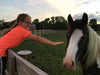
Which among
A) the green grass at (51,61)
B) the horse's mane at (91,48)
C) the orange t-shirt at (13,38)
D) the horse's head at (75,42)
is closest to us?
the horse's head at (75,42)

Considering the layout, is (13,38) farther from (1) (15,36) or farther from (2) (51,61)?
(2) (51,61)

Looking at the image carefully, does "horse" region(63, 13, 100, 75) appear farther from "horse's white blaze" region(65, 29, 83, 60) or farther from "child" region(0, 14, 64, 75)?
"child" region(0, 14, 64, 75)

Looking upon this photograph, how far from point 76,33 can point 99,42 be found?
740mm

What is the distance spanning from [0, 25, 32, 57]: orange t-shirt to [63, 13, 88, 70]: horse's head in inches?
37.4

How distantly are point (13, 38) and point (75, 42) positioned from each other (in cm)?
144

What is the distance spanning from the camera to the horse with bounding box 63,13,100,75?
1.47 metres

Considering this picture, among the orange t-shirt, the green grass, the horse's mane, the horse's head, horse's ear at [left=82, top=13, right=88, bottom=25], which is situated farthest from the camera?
the green grass

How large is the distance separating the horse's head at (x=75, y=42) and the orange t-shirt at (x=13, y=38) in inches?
37.4

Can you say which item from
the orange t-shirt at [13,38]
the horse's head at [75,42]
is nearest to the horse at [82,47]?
the horse's head at [75,42]

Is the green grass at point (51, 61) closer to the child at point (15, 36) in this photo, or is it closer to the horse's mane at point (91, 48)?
the horse's mane at point (91, 48)

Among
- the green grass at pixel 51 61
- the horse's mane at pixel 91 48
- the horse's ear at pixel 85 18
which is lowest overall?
the green grass at pixel 51 61

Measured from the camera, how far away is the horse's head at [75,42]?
1.44 m

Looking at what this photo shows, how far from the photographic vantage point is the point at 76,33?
1652 mm

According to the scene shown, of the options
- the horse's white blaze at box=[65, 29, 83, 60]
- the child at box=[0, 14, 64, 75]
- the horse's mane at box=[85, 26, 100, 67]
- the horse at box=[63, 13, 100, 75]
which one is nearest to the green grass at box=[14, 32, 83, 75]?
the horse at box=[63, 13, 100, 75]
